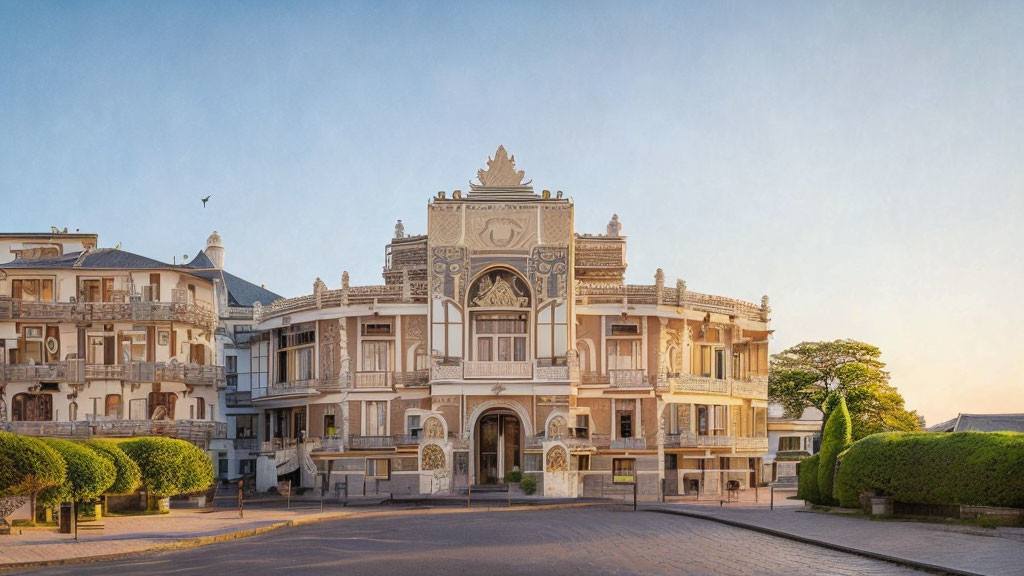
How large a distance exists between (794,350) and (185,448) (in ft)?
168

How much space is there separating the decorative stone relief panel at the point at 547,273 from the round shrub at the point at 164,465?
78.7ft

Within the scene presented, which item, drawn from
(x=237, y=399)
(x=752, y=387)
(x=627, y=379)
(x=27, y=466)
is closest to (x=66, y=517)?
(x=27, y=466)

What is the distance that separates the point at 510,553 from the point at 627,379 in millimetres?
39275

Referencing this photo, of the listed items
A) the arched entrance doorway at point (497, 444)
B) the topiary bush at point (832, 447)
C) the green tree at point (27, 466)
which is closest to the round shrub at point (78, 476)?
the green tree at point (27, 466)

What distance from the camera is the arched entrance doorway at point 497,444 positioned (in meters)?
65.9

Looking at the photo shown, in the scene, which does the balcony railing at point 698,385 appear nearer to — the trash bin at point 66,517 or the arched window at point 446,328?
the arched window at point 446,328

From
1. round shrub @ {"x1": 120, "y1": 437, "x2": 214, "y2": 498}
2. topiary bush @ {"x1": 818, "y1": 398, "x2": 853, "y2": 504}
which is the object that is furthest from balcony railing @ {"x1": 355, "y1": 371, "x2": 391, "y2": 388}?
topiary bush @ {"x1": 818, "y1": 398, "x2": 853, "y2": 504}

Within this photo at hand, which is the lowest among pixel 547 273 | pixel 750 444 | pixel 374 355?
pixel 750 444

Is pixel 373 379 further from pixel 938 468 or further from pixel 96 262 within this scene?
pixel 938 468

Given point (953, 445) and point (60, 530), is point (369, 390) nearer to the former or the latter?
point (60, 530)

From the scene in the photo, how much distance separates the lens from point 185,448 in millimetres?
47938

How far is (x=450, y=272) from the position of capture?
216 ft

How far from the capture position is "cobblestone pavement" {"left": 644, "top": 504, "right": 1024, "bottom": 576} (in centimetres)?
2528

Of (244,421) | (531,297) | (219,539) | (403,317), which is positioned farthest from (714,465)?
(219,539)
